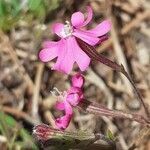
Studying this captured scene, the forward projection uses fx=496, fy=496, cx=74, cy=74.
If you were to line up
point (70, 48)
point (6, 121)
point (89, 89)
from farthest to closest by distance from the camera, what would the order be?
point (89, 89) < point (6, 121) < point (70, 48)

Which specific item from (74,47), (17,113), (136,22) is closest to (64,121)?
(74,47)

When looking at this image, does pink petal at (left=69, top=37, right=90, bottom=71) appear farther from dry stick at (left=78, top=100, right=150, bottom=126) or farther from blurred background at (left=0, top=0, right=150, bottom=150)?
blurred background at (left=0, top=0, right=150, bottom=150)

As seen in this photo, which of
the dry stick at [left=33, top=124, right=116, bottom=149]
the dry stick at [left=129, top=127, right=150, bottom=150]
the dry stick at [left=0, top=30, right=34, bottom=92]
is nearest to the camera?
the dry stick at [left=33, top=124, right=116, bottom=149]

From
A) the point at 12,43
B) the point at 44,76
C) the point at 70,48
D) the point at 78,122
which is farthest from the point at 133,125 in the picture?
the point at 70,48

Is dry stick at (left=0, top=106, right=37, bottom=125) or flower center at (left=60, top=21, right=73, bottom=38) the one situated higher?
flower center at (left=60, top=21, right=73, bottom=38)

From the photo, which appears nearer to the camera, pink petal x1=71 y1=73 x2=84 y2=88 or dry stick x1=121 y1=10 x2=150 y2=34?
pink petal x1=71 y1=73 x2=84 y2=88

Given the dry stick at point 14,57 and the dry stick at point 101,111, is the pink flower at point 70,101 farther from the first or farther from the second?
the dry stick at point 14,57

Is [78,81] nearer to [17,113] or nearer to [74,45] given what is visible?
[74,45]

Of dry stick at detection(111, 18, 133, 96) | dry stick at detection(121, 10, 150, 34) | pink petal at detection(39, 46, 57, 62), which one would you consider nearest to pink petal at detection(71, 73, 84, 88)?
pink petal at detection(39, 46, 57, 62)

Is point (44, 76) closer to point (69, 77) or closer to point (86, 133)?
point (69, 77)
